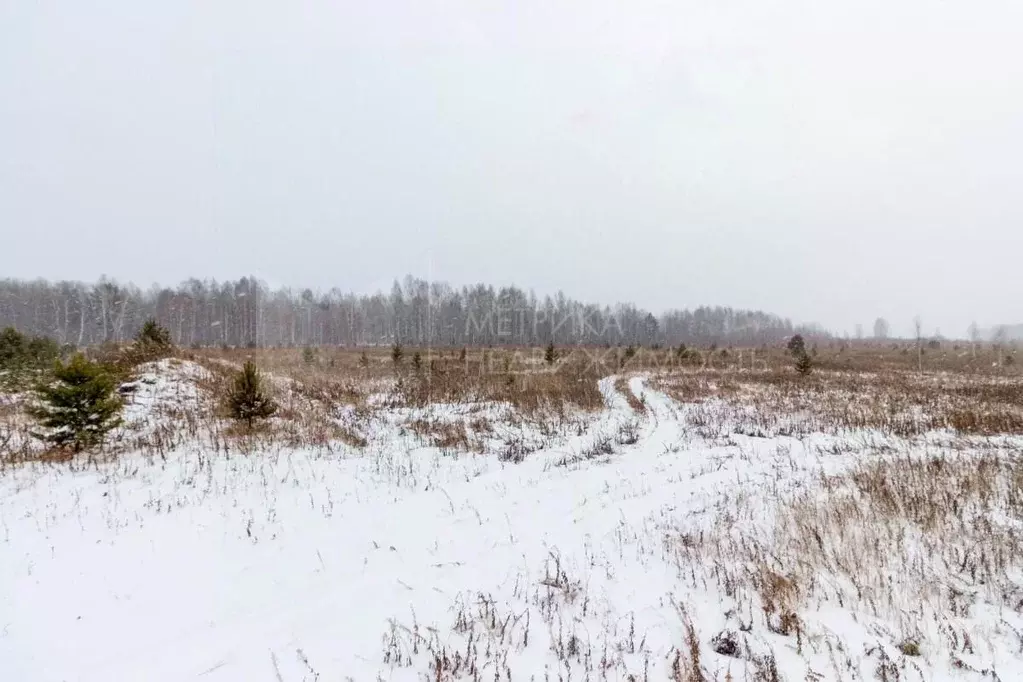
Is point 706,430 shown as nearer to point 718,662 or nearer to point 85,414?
point 718,662

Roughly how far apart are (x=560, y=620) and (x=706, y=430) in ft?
31.0

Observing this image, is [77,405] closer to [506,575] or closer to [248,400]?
[248,400]

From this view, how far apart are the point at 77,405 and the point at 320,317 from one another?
91407 mm

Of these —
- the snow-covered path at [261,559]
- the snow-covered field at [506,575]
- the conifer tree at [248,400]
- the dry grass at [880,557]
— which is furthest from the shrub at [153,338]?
the dry grass at [880,557]

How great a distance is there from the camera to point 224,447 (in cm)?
946

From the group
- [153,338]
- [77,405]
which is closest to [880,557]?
[77,405]

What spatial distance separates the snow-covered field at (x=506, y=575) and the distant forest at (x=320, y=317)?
63.7m

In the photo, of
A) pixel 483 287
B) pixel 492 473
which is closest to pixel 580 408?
pixel 492 473

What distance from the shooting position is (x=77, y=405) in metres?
8.57

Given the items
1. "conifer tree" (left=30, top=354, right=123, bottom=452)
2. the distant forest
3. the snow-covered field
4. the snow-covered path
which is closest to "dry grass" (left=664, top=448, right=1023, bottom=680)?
the snow-covered field

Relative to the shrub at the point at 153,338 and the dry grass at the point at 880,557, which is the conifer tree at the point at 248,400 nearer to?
the shrub at the point at 153,338

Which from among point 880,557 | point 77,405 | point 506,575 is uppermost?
point 77,405

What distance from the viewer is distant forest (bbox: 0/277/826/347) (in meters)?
72.9

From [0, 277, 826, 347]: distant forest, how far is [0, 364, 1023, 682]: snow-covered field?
63682 mm
